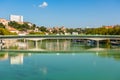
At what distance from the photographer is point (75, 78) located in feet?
50.2

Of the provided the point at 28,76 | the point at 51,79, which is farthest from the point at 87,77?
the point at 28,76

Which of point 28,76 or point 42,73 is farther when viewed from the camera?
point 42,73

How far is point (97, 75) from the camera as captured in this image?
16344 millimetres

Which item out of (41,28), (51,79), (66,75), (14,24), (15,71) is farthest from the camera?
(41,28)

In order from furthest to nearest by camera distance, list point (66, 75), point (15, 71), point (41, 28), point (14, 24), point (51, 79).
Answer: point (41, 28) → point (14, 24) → point (15, 71) → point (66, 75) → point (51, 79)

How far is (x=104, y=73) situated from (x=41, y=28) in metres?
84.0

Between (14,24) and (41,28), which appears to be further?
(41,28)

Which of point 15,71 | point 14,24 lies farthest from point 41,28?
point 15,71

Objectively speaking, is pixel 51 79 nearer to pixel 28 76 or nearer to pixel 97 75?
pixel 28 76

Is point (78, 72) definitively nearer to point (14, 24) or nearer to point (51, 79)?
point (51, 79)

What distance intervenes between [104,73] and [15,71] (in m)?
4.85

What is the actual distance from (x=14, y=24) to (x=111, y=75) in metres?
76.8

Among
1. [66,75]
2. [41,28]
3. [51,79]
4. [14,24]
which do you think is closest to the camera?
[51,79]

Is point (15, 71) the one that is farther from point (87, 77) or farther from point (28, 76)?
point (87, 77)
